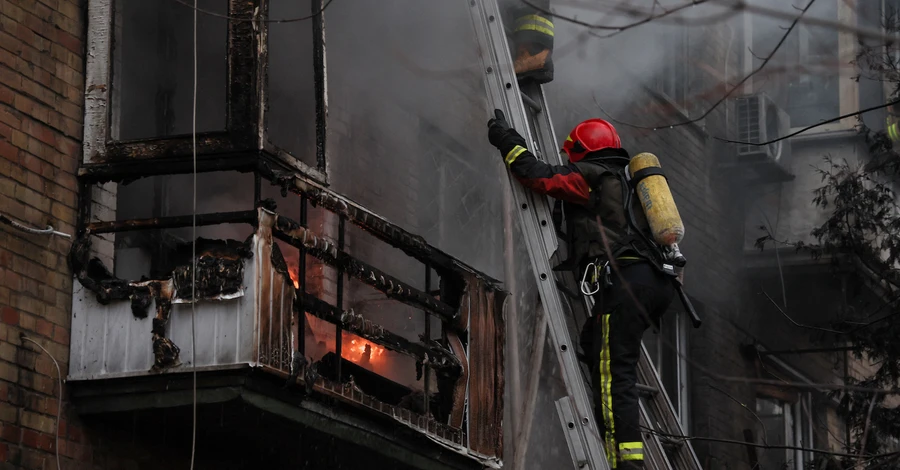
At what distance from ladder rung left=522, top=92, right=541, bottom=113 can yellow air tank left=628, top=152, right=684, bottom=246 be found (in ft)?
2.79

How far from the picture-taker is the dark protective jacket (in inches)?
279

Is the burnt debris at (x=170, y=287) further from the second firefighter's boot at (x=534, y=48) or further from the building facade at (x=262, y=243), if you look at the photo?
the second firefighter's boot at (x=534, y=48)

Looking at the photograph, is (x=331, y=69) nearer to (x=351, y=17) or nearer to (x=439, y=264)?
(x=351, y=17)

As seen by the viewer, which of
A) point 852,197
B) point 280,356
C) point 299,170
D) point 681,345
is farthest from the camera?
point 681,345

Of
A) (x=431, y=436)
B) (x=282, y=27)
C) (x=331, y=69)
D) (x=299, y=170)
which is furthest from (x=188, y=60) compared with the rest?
(x=431, y=436)

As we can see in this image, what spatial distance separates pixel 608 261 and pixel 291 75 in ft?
6.56

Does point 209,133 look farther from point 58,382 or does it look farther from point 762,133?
point 762,133

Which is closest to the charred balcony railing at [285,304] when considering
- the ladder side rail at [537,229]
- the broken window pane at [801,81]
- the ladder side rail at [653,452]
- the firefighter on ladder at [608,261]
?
the ladder side rail at [537,229]

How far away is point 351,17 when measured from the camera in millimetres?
8828

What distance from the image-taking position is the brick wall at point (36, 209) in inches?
236

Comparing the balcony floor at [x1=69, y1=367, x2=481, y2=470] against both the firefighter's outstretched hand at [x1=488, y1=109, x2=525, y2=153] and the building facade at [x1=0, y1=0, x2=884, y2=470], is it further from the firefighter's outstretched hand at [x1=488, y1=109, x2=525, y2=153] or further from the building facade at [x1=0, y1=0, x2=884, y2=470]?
the firefighter's outstretched hand at [x1=488, y1=109, x2=525, y2=153]

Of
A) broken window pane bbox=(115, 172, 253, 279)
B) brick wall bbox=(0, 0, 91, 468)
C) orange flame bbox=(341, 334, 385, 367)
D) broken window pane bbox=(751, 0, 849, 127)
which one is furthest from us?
broken window pane bbox=(751, 0, 849, 127)

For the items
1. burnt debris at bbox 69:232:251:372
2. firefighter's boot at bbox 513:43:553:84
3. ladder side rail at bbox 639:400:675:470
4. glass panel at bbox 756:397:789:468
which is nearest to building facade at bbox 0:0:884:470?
burnt debris at bbox 69:232:251:372

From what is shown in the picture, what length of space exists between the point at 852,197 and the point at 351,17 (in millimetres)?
4827
